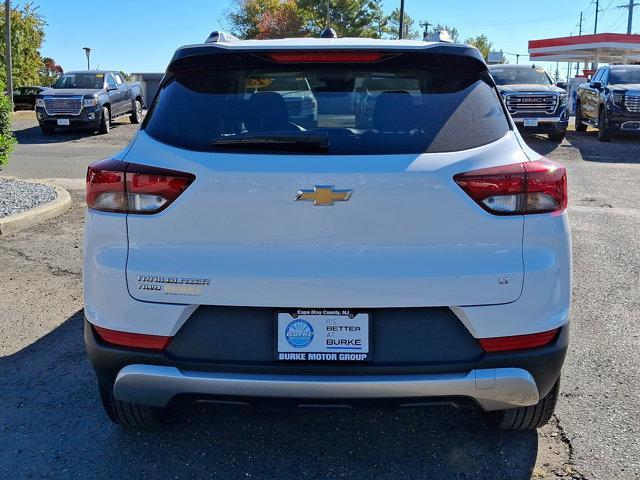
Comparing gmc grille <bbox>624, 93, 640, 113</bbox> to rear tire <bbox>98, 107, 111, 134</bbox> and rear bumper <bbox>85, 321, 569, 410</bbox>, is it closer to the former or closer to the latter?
rear tire <bbox>98, 107, 111, 134</bbox>

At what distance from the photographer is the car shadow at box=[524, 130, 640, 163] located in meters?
15.6

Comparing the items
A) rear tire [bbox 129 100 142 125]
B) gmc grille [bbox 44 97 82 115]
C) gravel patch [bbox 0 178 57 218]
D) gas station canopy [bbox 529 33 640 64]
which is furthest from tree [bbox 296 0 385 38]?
gravel patch [bbox 0 178 57 218]

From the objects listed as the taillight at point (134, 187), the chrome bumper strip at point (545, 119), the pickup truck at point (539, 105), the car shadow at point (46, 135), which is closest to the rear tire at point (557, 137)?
the pickup truck at point (539, 105)

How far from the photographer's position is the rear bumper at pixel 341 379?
2.64 metres

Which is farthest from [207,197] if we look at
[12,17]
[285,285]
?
[12,17]

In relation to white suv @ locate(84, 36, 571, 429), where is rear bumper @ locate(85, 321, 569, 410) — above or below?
below

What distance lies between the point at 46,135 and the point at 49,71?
46.7 meters

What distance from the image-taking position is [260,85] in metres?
2.95

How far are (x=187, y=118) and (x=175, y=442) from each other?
151 centimetres

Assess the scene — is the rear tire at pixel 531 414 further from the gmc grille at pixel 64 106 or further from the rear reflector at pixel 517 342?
the gmc grille at pixel 64 106

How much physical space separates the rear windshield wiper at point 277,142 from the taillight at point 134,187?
0.65ft

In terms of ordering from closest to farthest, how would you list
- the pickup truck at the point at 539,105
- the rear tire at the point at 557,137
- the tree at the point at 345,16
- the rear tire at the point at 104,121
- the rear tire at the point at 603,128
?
the pickup truck at the point at 539,105 → the rear tire at the point at 557,137 → the rear tire at the point at 603,128 → the rear tire at the point at 104,121 → the tree at the point at 345,16

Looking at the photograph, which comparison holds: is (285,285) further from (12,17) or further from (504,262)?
(12,17)

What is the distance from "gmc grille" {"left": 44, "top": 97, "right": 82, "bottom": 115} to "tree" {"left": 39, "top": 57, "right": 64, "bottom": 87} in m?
38.9
